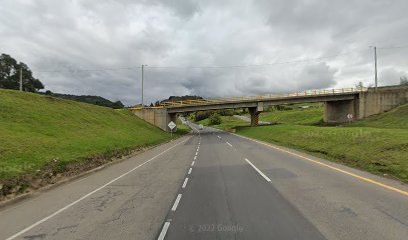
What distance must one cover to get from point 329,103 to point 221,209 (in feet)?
204

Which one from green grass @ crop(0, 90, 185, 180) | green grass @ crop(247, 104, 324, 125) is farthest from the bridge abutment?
green grass @ crop(247, 104, 324, 125)

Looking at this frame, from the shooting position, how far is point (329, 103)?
6256 cm

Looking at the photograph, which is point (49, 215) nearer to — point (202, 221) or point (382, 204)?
point (202, 221)

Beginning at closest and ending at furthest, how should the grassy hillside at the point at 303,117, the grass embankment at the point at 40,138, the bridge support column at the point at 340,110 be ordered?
the grass embankment at the point at 40,138
the bridge support column at the point at 340,110
the grassy hillside at the point at 303,117

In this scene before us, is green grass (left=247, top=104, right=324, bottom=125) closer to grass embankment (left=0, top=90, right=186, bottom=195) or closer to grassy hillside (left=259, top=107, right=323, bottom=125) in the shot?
grassy hillside (left=259, top=107, right=323, bottom=125)

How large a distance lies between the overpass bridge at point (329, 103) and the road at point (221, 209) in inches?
1878

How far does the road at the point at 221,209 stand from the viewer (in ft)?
18.2

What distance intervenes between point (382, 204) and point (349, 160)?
8.92 m

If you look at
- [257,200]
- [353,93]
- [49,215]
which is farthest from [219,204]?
[353,93]

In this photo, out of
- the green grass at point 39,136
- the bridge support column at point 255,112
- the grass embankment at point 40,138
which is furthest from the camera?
the bridge support column at point 255,112


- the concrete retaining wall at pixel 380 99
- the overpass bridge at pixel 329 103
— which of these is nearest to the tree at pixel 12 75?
the overpass bridge at pixel 329 103

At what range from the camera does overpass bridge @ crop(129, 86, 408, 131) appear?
52.2 metres

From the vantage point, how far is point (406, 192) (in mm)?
8102

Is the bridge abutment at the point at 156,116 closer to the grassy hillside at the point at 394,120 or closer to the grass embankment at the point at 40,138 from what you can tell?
the grass embankment at the point at 40,138
